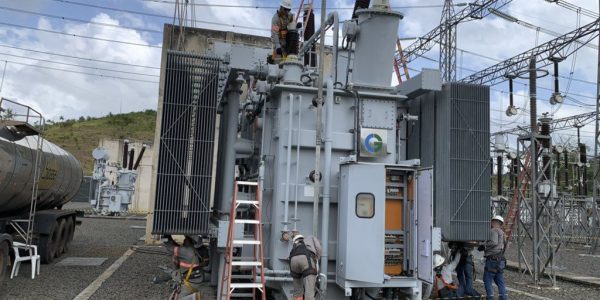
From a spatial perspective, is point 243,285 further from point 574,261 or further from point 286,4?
point 574,261

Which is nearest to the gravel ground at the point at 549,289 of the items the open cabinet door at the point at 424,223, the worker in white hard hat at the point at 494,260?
the worker in white hard hat at the point at 494,260

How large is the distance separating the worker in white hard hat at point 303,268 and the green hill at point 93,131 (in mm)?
47679

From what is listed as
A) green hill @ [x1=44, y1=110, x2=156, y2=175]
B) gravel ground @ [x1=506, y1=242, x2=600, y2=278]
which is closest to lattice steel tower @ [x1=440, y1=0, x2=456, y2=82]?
gravel ground @ [x1=506, y1=242, x2=600, y2=278]

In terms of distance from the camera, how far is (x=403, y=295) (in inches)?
313

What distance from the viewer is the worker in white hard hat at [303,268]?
6.68m

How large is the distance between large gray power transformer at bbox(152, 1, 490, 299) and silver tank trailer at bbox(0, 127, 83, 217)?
149 inches

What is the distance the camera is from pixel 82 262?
1311 centimetres

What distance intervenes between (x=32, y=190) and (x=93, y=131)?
54.8 meters

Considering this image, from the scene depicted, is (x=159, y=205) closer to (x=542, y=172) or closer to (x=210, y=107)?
(x=210, y=107)

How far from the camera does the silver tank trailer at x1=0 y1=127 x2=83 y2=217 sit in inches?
383

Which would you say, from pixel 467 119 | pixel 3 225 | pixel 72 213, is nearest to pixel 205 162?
pixel 467 119

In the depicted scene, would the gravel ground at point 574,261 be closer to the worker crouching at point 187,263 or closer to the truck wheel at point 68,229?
the worker crouching at point 187,263

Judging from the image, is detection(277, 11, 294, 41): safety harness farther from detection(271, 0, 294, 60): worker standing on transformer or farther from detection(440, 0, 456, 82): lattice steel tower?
detection(440, 0, 456, 82): lattice steel tower

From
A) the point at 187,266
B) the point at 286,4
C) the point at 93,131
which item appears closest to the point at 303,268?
the point at 187,266
